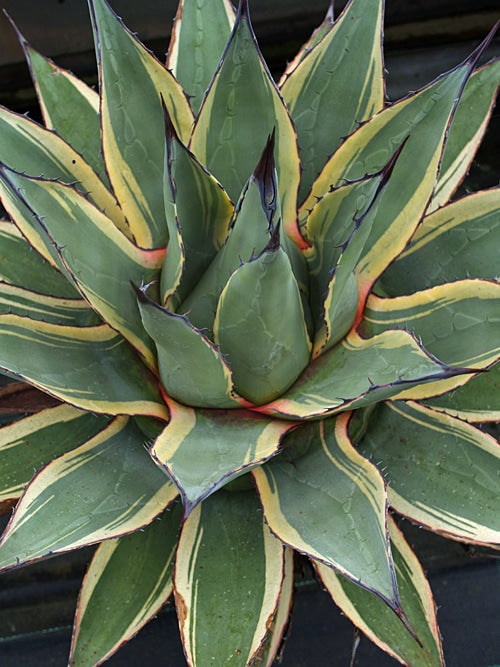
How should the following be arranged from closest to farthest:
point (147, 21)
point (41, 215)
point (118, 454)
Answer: point (41, 215) < point (118, 454) < point (147, 21)

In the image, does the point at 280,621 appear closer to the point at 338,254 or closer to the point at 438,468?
the point at 438,468

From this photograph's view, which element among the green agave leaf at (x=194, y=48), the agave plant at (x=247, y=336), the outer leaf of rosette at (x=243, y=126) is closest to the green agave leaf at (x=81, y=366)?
the agave plant at (x=247, y=336)

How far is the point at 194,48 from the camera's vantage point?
86 cm

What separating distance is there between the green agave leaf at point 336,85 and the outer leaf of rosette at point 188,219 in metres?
0.14

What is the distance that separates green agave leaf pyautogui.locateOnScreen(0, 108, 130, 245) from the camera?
75 cm

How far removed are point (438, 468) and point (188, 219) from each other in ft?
1.29

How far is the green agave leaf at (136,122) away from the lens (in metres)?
0.73

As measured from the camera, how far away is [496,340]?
0.67 metres

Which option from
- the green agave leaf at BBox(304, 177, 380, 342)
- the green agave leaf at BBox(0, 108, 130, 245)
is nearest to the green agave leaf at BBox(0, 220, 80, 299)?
the green agave leaf at BBox(0, 108, 130, 245)

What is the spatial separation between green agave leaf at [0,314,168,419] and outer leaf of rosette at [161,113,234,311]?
9cm

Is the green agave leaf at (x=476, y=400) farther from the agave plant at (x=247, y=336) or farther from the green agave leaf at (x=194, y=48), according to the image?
the green agave leaf at (x=194, y=48)

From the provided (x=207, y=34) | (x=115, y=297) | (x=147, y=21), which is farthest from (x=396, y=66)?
(x=115, y=297)

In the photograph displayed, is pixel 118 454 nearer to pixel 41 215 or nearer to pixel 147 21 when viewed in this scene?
Result: pixel 41 215

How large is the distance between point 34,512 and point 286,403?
0.27m
